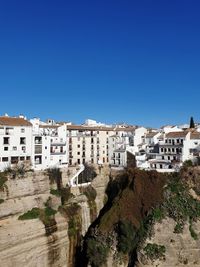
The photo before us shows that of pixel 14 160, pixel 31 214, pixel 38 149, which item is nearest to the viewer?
pixel 31 214

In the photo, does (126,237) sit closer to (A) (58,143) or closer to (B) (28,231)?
(B) (28,231)

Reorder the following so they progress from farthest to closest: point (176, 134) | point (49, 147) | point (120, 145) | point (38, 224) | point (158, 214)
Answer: point (120, 145) → point (176, 134) → point (49, 147) → point (158, 214) → point (38, 224)

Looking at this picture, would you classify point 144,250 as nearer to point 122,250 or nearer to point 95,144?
point 122,250

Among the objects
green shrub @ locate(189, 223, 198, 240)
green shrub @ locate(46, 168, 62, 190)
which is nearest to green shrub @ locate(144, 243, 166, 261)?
green shrub @ locate(189, 223, 198, 240)

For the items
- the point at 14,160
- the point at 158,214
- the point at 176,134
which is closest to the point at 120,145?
the point at 176,134

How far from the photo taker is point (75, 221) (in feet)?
125

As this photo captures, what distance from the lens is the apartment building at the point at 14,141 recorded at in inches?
1565

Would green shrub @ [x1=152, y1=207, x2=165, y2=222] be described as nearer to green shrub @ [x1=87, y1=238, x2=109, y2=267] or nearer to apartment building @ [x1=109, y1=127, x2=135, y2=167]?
green shrub @ [x1=87, y1=238, x2=109, y2=267]

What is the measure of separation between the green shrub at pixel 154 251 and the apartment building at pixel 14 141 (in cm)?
1622

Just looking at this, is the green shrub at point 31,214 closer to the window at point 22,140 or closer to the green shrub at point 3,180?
the green shrub at point 3,180

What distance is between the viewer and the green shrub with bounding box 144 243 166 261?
33284mm

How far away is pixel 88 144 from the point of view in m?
53.7

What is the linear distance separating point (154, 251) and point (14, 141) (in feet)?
61.2

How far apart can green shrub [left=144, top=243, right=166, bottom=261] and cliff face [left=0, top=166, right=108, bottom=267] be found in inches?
298
